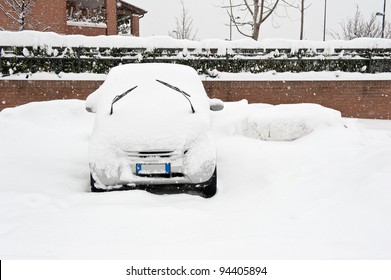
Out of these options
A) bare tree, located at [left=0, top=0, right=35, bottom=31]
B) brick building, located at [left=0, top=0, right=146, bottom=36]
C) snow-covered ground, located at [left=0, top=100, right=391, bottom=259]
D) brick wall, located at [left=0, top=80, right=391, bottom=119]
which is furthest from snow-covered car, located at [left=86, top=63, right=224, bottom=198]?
brick building, located at [left=0, top=0, right=146, bottom=36]

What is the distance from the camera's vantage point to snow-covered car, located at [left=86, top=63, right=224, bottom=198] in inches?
163

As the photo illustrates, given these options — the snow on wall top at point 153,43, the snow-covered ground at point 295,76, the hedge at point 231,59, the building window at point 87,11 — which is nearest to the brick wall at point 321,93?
the snow-covered ground at point 295,76

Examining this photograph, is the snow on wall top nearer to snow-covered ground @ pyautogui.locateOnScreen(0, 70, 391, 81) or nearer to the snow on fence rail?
the snow on fence rail

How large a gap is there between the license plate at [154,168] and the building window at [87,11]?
21.2 metres

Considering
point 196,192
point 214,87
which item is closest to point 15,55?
point 214,87

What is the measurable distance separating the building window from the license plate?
21241mm

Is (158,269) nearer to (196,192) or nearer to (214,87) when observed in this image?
(196,192)

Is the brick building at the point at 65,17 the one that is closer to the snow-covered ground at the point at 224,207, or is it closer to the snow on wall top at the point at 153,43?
the snow on wall top at the point at 153,43

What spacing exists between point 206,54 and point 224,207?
8.58m

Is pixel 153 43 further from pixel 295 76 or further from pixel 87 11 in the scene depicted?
pixel 87 11

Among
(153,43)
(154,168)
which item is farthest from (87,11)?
(154,168)

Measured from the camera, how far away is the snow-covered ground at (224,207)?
2.96 m

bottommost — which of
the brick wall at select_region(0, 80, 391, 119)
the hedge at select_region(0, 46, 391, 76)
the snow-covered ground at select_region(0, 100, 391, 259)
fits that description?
the snow-covered ground at select_region(0, 100, 391, 259)

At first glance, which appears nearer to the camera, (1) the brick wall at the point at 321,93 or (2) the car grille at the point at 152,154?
(2) the car grille at the point at 152,154
